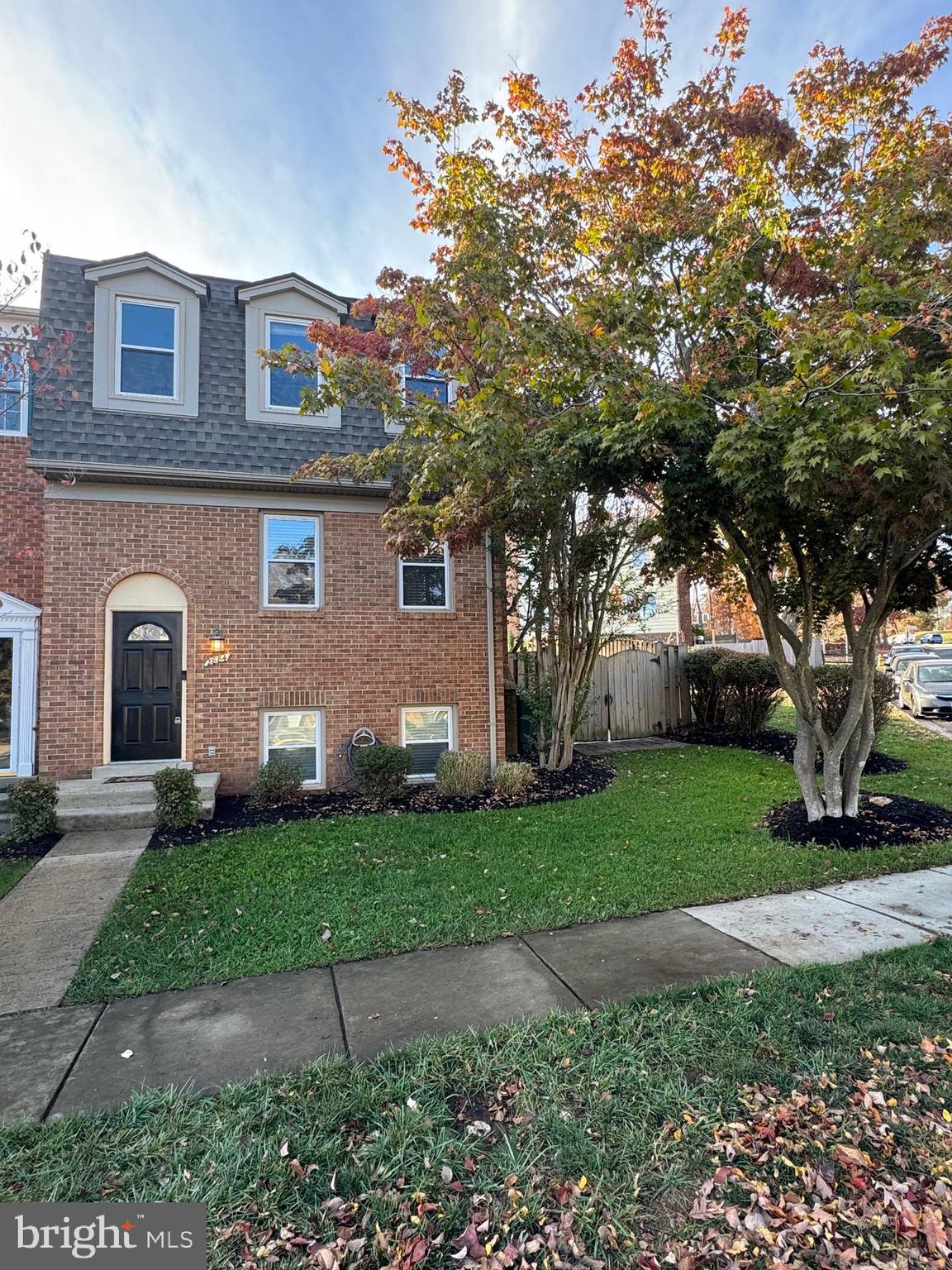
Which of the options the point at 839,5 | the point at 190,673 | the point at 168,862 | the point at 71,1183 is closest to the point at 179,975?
the point at 71,1183

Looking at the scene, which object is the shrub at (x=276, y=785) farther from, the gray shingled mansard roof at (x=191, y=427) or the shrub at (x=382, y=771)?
the gray shingled mansard roof at (x=191, y=427)

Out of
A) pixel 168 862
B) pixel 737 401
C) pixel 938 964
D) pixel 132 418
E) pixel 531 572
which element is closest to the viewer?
pixel 938 964

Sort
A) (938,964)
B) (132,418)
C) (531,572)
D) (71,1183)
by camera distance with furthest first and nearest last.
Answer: (531,572) → (132,418) → (938,964) → (71,1183)

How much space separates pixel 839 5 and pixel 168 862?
10.4 meters

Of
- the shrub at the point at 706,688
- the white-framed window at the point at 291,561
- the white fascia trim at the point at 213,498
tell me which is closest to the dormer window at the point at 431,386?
the white fascia trim at the point at 213,498

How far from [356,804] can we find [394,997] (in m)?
4.75

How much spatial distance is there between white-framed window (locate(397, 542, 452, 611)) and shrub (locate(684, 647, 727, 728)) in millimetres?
6475

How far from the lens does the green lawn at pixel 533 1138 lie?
6.76ft

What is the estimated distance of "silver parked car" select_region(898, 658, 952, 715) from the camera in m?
15.8

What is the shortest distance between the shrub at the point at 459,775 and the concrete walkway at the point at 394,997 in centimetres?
414

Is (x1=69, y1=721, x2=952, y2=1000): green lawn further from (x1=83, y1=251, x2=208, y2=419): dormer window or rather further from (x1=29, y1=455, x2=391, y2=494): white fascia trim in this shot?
(x1=83, y1=251, x2=208, y2=419): dormer window

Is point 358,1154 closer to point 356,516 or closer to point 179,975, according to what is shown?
point 179,975

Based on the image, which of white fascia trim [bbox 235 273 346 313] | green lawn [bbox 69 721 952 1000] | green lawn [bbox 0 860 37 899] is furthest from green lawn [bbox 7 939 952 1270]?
white fascia trim [bbox 235 273 346 313]

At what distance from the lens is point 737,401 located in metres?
5.04
